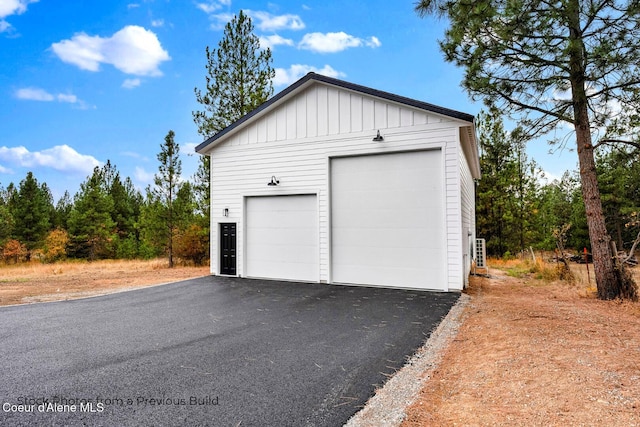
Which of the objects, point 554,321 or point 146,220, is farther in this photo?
point 146,220

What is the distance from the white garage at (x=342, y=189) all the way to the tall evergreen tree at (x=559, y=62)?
3.51 feet

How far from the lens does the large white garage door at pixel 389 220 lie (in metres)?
7.05

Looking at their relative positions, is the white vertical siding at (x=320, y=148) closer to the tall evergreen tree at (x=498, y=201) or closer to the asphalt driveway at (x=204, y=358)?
the asphalt driveway at (x=204, y=358)

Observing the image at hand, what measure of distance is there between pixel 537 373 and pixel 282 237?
6626mm

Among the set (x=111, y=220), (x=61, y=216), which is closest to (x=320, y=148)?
(x=111, y=220)

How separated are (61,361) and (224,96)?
12.2 m

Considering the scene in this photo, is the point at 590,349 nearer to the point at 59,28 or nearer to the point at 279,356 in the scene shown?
the point at 279,356

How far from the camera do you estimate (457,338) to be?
392 cm

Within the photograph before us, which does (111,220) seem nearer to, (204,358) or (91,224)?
(91,224)

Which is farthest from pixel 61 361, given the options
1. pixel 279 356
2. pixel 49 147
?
pixel 49 147

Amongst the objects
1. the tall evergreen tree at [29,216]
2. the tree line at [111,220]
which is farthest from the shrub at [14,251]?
the tall evergreen tree at [29,216]

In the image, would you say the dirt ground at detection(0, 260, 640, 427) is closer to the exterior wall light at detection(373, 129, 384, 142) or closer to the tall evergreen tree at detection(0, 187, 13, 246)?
the exterior wall light at detection(373, 129, 384, 142)

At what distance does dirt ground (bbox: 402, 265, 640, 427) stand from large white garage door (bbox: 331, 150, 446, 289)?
2.21 m

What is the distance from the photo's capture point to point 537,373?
8.68 ft
